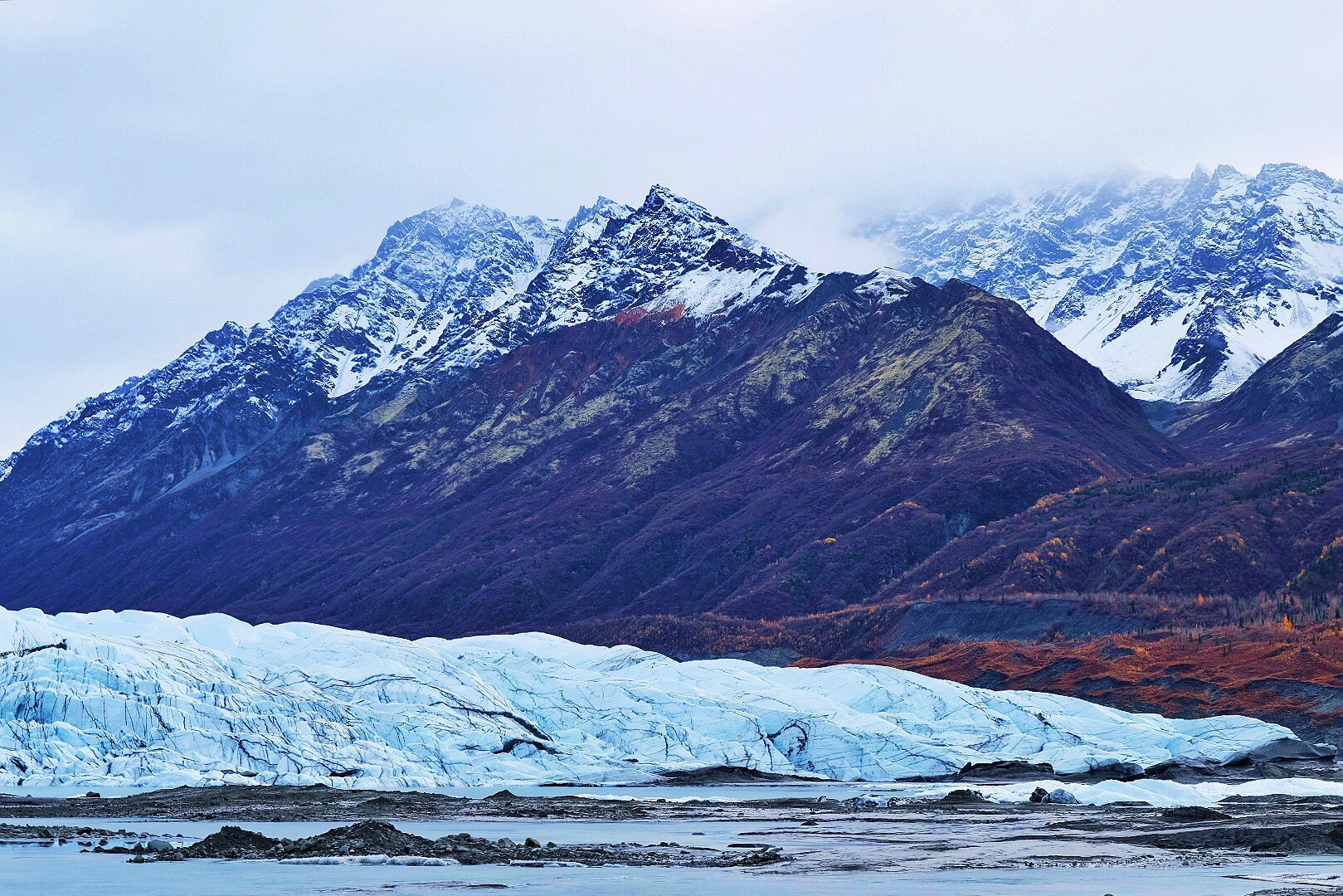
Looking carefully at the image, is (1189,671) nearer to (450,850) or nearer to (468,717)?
(468,717)

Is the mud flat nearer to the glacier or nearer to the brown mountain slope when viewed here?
the glacier

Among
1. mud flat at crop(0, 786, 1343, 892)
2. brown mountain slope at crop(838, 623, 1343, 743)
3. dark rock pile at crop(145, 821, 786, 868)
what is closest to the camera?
dark rock pile at crop(145, 821, 786, 868)

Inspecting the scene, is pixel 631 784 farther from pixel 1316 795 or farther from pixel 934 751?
pixel 1316 795

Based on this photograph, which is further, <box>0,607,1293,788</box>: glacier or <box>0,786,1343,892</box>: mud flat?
<box>0,607,1293,788</box>: glacier

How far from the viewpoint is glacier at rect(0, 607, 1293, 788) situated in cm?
7588

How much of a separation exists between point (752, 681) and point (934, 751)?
1499 centimetres

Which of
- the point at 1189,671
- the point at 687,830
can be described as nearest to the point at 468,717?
the point at 687,830

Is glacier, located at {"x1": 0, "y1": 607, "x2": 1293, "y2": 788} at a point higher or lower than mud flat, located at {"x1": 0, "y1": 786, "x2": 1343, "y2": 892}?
higher

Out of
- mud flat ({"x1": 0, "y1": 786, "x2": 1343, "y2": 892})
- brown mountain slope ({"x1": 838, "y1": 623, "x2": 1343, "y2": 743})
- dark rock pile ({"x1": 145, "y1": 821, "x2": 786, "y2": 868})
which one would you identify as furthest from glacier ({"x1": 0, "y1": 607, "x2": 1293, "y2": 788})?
brown mountain slope ({"x1": 838, "y1": 623, "x2": 1343, "y2": 743})

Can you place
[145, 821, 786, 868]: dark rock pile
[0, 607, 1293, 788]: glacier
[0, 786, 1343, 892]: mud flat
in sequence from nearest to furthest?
[145, 821, 786, 868]: dark rock pile < [0, 786, 1343, 892]: mud flat < [0, 607, 1293, 788]: glacier

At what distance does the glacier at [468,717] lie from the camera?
75875mm

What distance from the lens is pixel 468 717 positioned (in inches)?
3467

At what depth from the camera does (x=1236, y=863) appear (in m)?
46.3

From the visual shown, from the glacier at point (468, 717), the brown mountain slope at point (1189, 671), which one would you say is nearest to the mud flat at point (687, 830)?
the glacier at point (468, 717)
